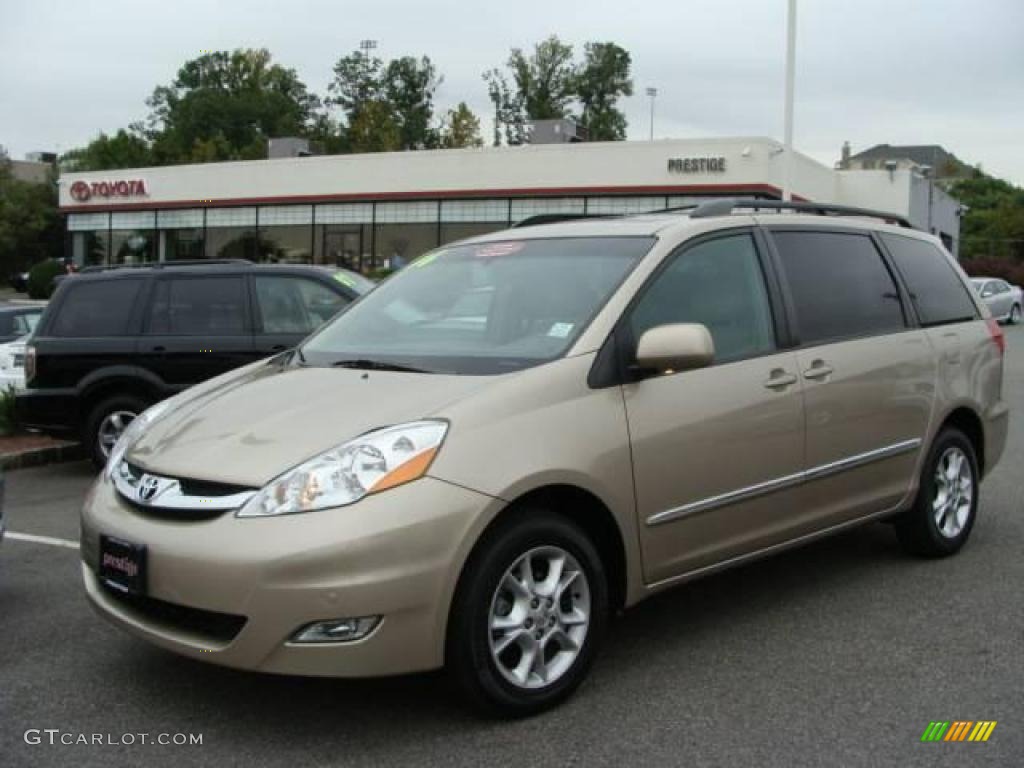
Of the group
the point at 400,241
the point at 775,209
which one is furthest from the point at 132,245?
the point at 775,209

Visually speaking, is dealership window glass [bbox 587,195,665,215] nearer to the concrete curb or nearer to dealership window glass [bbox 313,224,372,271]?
dealership window glass [bbox 313,224,372,271]

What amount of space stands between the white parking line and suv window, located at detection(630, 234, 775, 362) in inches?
153

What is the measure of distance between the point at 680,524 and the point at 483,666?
1053 millimetres

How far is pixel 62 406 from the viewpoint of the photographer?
8.85 meters

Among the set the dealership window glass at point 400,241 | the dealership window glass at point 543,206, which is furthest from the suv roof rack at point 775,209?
the dealership window glass at point 400,241

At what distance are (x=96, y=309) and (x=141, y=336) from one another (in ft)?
1.50

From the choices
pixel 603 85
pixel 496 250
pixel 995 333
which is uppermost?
pixel 603 85

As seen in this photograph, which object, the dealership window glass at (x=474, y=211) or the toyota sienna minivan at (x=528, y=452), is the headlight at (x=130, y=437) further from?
the dealership window glass at (x=474, y=211)

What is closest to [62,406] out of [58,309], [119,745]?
[58,309]

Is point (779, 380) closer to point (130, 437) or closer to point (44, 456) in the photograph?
point (130, 437)

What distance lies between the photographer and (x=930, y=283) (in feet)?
19.4

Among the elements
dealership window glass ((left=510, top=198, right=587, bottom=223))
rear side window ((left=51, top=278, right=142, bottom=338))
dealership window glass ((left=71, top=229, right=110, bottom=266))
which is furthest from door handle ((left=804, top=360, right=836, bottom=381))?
dealership window glass ((left=71, top=229, right=110, bottom=266))

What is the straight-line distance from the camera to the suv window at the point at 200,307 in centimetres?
905

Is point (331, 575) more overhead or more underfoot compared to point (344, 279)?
more underfoot
